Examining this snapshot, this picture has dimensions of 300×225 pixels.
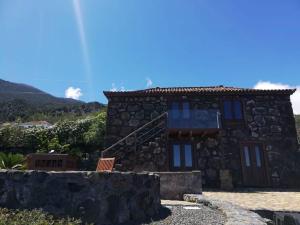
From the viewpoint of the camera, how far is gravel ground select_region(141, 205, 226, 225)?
16.9ft

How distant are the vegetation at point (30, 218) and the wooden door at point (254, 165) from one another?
12416mm

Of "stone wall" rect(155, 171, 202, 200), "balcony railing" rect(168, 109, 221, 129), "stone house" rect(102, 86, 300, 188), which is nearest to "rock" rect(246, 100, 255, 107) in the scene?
"stone house" rect(102, 86, 300, 188)

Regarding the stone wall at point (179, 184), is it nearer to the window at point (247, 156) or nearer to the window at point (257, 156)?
the window at point (247, 156)

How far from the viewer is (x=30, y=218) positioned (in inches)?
172

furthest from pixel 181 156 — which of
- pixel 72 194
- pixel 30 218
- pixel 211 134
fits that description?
pixel 30 218

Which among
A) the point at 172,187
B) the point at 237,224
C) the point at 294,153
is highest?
the point at 294,153

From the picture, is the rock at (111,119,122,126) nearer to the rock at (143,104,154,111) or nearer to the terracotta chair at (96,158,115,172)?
the rock at (143,104,154,111)

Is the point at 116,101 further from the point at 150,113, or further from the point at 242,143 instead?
the point at 242,143

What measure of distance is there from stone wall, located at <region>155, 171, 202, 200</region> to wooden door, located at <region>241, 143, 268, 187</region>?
21.5 ft

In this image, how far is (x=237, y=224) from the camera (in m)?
4.32

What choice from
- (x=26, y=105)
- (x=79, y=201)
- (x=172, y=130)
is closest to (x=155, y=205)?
(x=79, y=201)

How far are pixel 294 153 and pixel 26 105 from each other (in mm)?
39779

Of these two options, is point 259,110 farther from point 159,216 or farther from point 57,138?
point 159,216

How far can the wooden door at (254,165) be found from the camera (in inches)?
601
